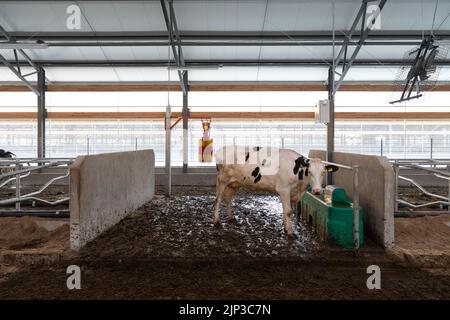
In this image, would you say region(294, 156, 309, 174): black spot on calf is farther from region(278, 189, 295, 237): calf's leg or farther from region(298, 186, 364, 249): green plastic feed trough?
region(298, 186, 364, 249): green plastic feed trough

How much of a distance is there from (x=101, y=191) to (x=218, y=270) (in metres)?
1.96

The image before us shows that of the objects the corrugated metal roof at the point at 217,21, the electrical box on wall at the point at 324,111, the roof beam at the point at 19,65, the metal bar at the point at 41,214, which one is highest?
the corrugated metal roof at the point at 217,21

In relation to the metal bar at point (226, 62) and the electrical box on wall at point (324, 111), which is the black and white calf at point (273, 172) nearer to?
the electrical box on wall at point (324, 111)

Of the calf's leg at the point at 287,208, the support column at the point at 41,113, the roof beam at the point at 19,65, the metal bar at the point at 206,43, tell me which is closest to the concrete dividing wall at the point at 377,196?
the calf's leg at the point at 287,208

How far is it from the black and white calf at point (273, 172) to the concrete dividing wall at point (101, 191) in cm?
156

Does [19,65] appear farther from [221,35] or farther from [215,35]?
[221,35]

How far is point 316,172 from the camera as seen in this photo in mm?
3996

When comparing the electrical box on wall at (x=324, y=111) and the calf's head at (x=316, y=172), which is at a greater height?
the electrical box on wall at (x=324, y=111)

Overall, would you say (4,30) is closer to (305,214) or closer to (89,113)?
(89,113)

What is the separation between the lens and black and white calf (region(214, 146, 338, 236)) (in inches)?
162

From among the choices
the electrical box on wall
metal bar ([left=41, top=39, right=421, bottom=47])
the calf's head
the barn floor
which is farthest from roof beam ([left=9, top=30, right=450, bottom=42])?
the barn floor

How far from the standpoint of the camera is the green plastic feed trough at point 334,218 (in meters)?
3.61

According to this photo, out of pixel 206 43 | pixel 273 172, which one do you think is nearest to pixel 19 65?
pixel 206 43
